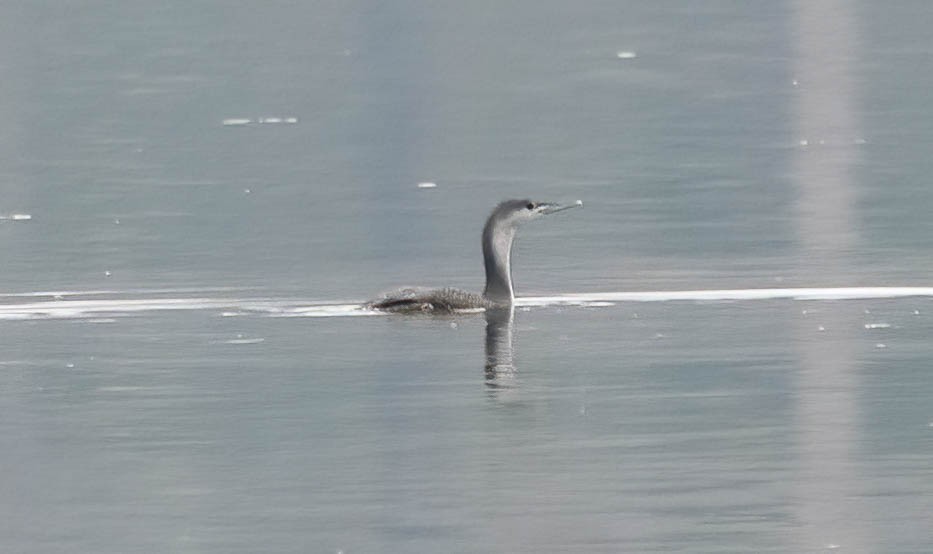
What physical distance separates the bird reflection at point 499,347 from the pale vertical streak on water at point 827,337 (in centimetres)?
158

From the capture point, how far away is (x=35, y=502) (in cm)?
1315

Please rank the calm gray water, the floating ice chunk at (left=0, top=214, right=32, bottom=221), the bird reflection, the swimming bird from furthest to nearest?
the floating ice chunk at (left=0, top=214, right=32, bottom=221) → the swimming bird → the bird reflection → the calm gray water

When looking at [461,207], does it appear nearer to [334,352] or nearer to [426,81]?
[334,352]

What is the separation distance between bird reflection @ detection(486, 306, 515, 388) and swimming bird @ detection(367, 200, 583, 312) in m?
0.17

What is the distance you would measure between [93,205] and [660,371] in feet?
40.3

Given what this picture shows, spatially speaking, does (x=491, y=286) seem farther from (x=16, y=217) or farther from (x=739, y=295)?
(x=16, y=217)

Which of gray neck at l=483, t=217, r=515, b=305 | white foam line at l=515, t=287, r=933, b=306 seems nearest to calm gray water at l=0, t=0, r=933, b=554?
white foam line at l=515, t=287, r=933, b=306

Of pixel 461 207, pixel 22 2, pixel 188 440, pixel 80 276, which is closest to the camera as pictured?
pixel 188 440

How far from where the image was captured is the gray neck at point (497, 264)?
20172 millimetres

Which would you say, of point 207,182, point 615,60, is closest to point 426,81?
point 615,60

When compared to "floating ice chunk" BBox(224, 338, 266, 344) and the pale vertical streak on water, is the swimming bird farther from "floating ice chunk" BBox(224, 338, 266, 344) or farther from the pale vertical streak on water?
the pale vertical streak on water

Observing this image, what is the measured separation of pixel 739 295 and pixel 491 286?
1.61 metres

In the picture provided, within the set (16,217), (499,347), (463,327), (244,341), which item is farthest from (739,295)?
(16,217)

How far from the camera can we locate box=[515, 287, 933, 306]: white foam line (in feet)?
65.7
